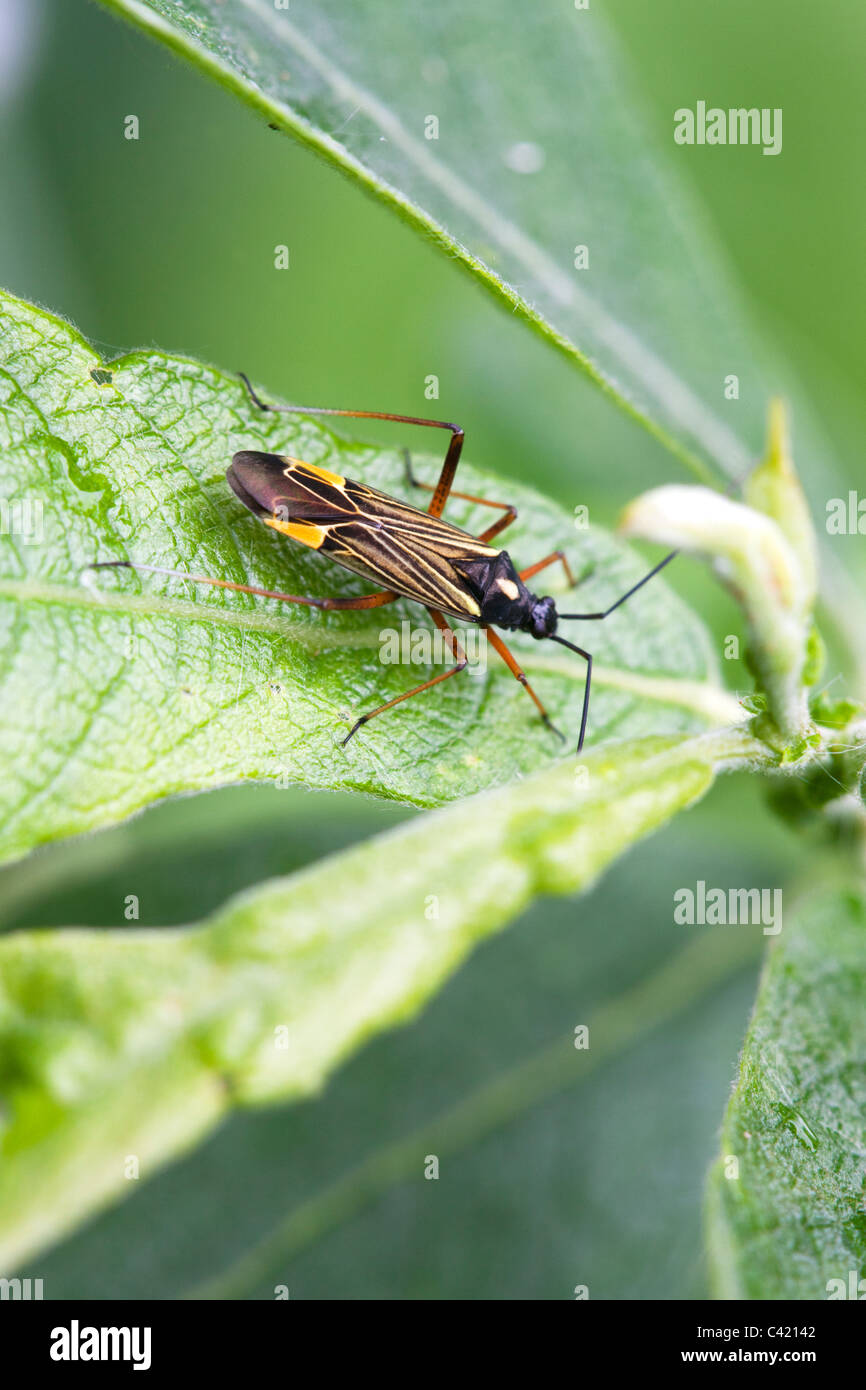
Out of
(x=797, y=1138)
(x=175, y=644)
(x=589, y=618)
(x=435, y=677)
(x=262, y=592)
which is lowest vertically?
(x=797, y=1138)

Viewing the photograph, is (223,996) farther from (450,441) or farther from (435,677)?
(450,441)

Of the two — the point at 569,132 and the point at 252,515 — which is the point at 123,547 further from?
the point at 569,132

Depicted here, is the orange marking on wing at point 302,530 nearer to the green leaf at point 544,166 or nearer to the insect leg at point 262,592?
the insect leg at point 262,592

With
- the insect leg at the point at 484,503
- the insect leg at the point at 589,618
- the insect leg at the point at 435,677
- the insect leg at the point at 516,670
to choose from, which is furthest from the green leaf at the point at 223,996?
the insect leg at the point at 484,503

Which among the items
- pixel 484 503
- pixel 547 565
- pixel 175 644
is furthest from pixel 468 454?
pixel 175 644

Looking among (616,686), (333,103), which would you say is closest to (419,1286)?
(616,686)

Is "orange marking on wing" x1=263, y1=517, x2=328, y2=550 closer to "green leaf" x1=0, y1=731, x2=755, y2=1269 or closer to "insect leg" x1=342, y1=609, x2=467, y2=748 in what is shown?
"insect leg" x1=342, y1=609, x2=467, y2=748
